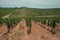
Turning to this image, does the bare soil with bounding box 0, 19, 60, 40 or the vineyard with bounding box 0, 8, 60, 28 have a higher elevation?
the vineyard with bounding box 0, 8, 60, 28

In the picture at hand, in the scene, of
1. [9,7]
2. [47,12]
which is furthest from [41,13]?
[9,7]

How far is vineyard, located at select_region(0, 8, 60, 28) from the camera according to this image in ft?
32.5

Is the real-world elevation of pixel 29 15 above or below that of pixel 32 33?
above

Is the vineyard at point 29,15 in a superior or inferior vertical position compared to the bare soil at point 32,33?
superior

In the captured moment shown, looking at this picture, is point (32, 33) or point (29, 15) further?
point (32, 33)

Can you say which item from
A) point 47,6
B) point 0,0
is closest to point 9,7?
point 0,0

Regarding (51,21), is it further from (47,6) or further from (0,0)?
(0,0)

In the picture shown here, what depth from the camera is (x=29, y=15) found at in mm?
9891

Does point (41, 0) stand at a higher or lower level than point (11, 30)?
higher

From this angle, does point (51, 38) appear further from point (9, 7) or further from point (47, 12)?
point (9, 7)

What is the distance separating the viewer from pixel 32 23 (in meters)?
10.1

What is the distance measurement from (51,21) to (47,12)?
252 mm

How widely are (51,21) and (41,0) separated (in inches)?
23.3

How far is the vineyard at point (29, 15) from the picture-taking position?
9.90 meters
